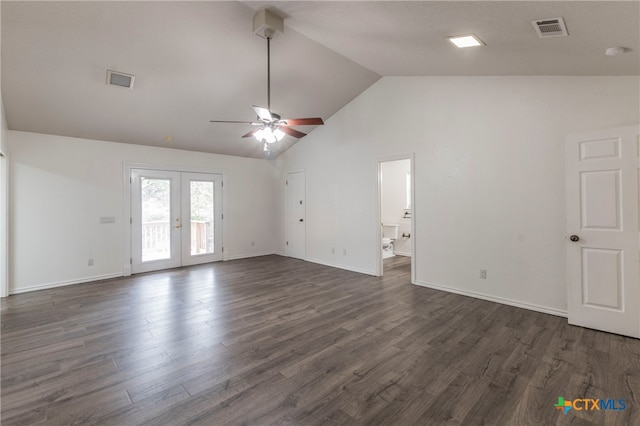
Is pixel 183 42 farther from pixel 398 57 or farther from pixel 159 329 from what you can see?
pixel 159 329

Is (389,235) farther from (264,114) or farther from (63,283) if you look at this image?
(63,283)

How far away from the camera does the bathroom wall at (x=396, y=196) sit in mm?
7797

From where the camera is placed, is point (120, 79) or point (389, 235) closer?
point (120, 79)

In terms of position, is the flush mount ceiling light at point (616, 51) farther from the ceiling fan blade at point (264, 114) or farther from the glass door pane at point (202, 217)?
the glass door pane at point (202, 217)

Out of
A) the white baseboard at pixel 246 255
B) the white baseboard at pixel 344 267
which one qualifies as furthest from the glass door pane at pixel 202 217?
the white baseboard at pixel 344 267

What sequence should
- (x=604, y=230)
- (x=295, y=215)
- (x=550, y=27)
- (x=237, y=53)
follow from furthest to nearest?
(x=295, y=215) < (x=237, y=53) < (x=604, y=230) < (x=550, y=27)

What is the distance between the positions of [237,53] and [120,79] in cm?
162

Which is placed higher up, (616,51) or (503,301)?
(616,51)

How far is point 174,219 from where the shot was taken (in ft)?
20.7

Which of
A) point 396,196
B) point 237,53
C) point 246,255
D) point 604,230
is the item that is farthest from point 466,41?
point 246,255

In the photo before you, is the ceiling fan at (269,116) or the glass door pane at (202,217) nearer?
the ceiling fan at (269,116)

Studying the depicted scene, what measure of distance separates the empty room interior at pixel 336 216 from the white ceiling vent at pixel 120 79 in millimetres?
42

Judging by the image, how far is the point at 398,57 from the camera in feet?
12.8

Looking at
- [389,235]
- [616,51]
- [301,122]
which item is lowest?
[389,235]
